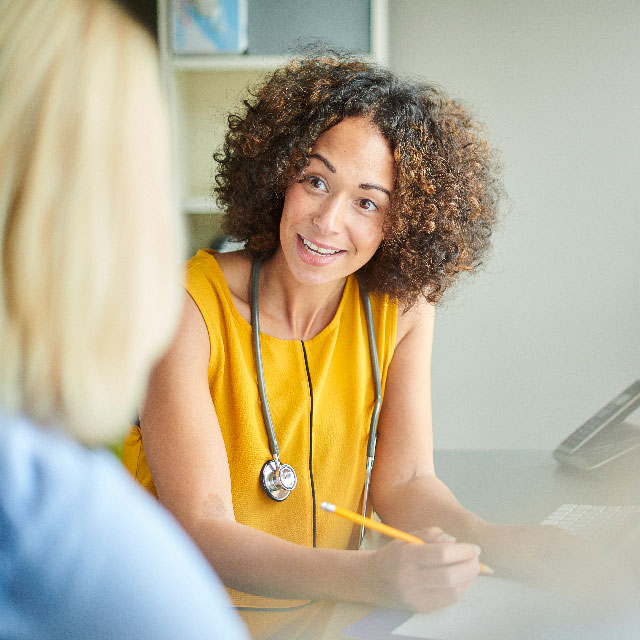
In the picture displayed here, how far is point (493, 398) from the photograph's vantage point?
1163mm

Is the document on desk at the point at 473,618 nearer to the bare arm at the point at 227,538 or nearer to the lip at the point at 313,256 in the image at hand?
the bare arm at the point at 227,538

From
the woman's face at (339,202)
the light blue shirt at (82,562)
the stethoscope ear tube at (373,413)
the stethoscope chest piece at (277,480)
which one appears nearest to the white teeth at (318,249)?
the woman's face at (339,202)

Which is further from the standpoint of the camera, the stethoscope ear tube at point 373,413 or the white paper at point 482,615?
Answer: the stethoscope ear tube at point 373,413

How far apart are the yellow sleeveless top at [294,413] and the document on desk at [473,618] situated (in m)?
0.20

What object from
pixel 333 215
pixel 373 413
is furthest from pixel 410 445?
pixel 333 215

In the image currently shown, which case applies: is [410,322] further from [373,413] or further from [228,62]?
[228,62]

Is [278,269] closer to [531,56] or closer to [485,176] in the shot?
[485,176]

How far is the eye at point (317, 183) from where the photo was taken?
0.76 meters

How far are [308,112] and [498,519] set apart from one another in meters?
0.46

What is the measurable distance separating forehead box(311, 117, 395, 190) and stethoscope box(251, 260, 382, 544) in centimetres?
16

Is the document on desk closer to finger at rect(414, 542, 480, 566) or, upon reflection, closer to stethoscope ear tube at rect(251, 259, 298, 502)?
finger at rect(414, 542, 480, 566)

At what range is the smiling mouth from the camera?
0.77 metres

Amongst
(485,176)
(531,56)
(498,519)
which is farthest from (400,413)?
(531,56)

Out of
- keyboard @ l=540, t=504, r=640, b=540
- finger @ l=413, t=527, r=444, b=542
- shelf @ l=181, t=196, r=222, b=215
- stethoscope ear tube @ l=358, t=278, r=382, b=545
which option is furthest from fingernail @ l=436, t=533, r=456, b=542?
shelf @ l=181, t=196, r=222, b=215
